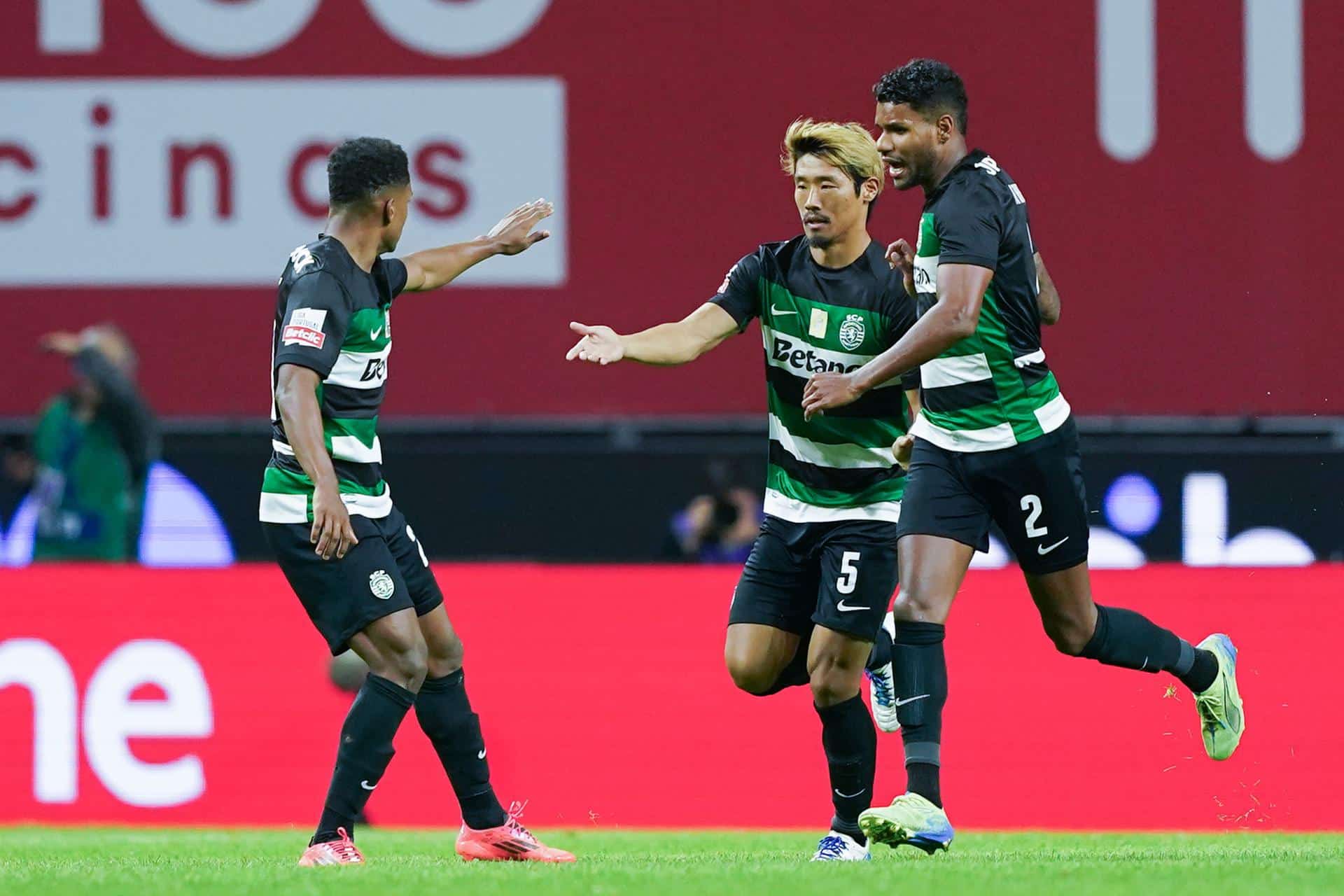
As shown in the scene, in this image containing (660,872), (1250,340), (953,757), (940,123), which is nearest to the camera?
(660,872)

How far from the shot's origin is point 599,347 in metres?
6.22

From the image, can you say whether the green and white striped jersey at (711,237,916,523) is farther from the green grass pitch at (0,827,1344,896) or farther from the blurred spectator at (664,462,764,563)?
the blurred spectator at (664,462,764,563)

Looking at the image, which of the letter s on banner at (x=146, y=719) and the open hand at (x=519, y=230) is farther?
the letter s on banner at (x=146, y=719)

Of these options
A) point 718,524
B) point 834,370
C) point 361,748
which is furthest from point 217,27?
point 361,748

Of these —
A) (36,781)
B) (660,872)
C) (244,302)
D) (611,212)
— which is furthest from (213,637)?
(660,872)

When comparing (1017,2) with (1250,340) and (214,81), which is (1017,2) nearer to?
(1250,340)

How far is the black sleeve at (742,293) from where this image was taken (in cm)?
656

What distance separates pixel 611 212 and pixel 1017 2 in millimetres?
2325

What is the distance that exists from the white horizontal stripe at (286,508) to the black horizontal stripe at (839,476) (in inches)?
58.8

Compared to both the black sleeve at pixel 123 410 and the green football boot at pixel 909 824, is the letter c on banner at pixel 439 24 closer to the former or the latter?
the black sleeve at pixel 123 410

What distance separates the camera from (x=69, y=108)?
430 inches

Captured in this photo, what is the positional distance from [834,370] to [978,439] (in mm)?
520

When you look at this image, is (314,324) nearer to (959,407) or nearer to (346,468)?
(346,468)

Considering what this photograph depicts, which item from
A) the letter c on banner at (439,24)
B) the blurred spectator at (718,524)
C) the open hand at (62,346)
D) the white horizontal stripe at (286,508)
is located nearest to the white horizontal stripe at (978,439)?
the white horizontal stripe at (286,508)
